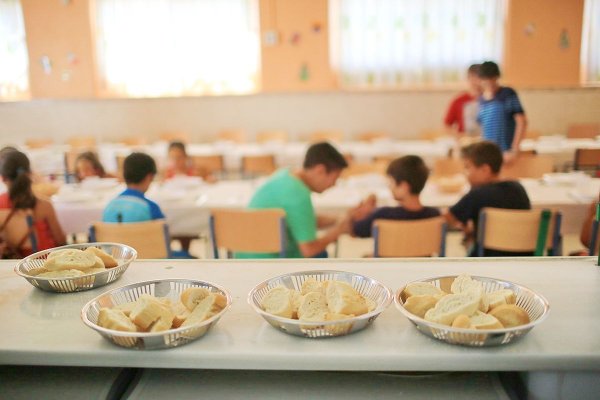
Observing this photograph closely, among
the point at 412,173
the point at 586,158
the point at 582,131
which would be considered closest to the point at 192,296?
the point at 412,173

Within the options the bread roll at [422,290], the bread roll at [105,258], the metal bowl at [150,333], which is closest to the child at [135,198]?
the bread roll at [105,258]

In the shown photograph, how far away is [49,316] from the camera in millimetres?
1403

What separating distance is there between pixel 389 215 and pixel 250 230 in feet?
2.21

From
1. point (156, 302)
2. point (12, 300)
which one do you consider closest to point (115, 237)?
point (12, 300)

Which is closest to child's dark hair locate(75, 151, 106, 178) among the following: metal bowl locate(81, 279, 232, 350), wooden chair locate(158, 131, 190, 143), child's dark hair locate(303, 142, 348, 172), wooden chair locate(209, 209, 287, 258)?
wooden chair locate(209, 209, 287, 258)

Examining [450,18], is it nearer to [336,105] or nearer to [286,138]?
[336,105]

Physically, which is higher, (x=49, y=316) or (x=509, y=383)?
(x=49, y=316)

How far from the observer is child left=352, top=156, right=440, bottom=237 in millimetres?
2914

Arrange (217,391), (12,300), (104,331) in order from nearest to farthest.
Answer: (104,331)
(217,391)
(12,300)

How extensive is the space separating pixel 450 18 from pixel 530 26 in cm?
98

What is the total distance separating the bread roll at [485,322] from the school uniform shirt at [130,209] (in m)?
2.05

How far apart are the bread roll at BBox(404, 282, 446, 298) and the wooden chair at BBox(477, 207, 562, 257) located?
1.59 metres

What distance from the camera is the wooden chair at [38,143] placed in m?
7.30

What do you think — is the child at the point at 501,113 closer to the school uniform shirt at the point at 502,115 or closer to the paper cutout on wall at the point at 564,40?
the school uniform shirt at the point at 502,115
